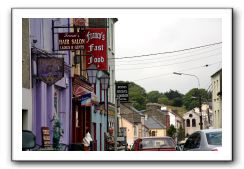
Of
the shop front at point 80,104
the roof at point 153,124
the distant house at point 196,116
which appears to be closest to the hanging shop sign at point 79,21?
Answer: the shop front at point 80,104

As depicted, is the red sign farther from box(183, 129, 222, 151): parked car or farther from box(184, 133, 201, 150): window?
box(183, 129, 222, 151): parked car

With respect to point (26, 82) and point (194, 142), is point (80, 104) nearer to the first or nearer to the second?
point (26, 82)

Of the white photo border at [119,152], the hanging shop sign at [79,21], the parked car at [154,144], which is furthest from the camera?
the parked car at [154,144]

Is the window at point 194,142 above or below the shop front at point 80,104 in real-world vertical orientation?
below

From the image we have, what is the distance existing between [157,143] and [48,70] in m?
2.77

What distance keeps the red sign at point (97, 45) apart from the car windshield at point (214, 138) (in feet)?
14.0

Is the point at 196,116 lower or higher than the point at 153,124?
higher

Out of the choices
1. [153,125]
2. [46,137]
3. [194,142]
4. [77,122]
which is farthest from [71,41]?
[153,125]

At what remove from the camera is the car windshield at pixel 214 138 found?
33.2 feet

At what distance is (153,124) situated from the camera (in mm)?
56906

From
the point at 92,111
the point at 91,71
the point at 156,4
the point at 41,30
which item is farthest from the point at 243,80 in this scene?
the point at 92,111

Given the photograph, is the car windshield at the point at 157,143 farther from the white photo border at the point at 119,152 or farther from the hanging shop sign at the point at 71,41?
the white photo border at the point at 119,152

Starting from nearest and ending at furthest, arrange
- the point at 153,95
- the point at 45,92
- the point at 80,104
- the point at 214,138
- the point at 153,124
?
1. the point at 214,138
2. the point at 45,92
3. the point at 153,95
4. the point at 80,104
5. the point at 153,124

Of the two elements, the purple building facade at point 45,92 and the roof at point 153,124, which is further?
the roof at point 153,124
